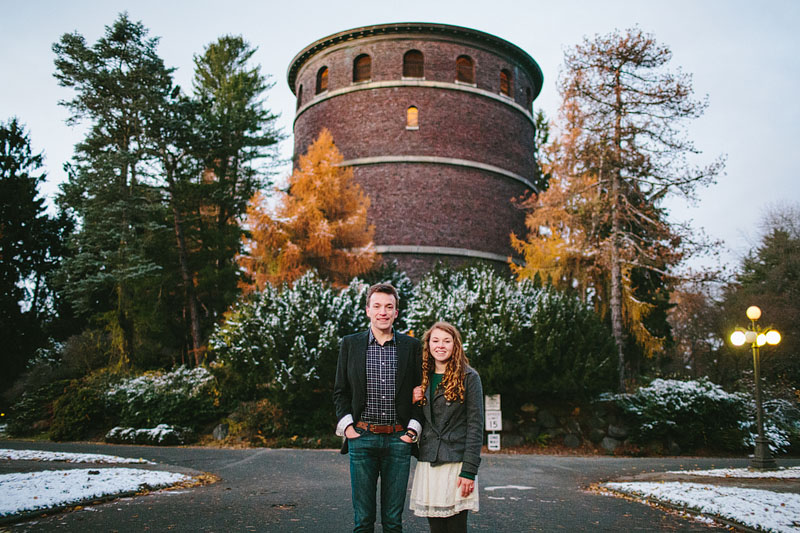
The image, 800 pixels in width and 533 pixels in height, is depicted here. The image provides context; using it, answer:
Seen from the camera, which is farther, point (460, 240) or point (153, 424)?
point (460, 240)

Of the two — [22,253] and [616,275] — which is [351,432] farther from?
[22,253]

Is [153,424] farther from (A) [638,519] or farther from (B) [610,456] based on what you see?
(A) [638,519]

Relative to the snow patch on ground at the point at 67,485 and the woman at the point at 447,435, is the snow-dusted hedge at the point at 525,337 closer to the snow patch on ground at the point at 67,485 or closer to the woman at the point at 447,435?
the snow patch on ground at the point at 67,485

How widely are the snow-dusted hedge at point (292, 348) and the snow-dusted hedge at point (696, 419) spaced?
741 centimetres

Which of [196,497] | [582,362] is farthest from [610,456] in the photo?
[196,497]

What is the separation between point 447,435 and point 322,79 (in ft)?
83.1

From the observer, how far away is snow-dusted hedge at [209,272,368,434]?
14.4 meters

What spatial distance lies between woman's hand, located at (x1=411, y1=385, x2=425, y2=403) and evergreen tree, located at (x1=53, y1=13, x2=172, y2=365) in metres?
18.8

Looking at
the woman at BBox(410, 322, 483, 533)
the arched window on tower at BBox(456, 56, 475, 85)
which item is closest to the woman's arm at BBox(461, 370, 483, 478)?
the woman at BBox(410, 322, 483, 533)

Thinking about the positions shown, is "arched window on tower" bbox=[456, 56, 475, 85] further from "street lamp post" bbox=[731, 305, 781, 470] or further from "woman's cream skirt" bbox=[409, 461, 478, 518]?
"woman's cream skirt" bbox=[409, 461, 478, 518]

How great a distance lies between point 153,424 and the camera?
50.9 ft

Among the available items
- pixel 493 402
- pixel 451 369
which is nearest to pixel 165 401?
pixel 493 402

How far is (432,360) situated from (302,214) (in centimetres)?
1658

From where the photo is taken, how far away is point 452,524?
347 centimetres
